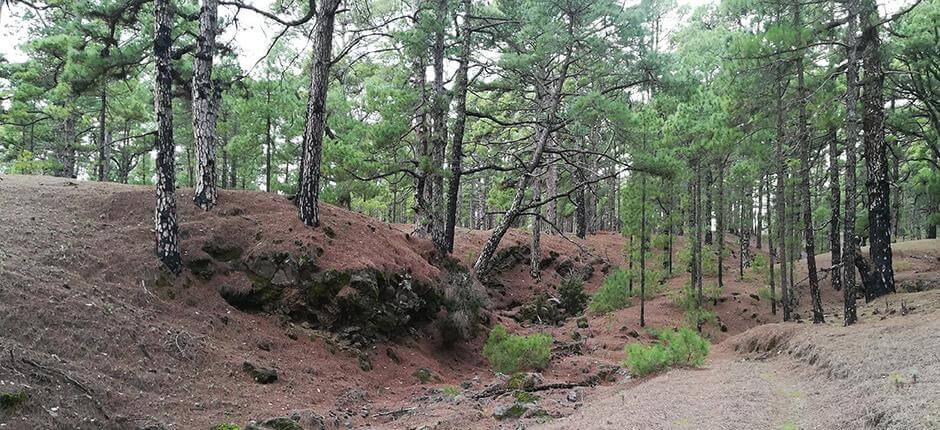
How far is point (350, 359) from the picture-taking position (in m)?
9.55

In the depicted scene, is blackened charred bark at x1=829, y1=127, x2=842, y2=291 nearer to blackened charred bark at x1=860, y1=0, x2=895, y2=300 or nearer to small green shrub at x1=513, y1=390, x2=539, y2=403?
blackened charred bark at x1=860, y1=0, x2=895, y2=300

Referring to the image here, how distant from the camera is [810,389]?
6.38 meters

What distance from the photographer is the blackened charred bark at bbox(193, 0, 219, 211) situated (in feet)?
34.6

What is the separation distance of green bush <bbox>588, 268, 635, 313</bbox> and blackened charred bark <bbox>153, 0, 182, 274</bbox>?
12.7 meters

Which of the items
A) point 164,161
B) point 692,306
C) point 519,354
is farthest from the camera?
point 692,306

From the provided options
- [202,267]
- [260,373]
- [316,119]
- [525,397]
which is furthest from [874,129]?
[202,267]

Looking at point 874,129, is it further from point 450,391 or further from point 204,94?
point 204,94

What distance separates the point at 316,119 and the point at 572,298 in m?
11.6

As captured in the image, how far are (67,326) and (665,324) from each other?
49.6 feet

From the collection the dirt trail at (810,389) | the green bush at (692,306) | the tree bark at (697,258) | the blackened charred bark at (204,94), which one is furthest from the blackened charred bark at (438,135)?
the tree bark at (697,258)

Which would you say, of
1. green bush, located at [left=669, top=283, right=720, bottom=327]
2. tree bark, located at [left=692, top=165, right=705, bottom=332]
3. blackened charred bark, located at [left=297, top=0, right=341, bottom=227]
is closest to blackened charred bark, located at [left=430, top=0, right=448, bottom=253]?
blackened charred bark, located at [left=297, top=0, right=341, bottom=227]

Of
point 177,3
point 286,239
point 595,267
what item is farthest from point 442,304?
point 595,267

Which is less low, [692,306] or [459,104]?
[459,104]

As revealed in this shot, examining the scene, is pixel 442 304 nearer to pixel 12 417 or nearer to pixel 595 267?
pixel 12 417
